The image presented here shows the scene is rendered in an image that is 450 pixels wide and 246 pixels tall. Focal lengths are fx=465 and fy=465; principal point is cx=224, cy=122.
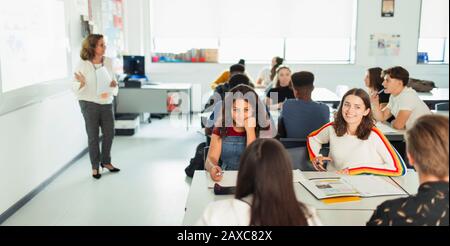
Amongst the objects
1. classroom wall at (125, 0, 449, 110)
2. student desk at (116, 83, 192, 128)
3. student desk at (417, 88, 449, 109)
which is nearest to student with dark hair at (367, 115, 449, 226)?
student desk at (417, 88, 449, 109)

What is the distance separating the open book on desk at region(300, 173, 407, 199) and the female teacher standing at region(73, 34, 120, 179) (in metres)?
2.58

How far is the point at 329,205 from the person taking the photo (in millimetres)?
2062

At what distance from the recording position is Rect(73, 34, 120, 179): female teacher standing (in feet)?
14.1

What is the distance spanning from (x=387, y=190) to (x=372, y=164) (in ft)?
1.21

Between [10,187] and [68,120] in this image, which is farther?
[68,120]

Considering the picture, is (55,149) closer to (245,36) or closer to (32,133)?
(32,133)

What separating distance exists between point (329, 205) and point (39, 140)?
2.92 meters

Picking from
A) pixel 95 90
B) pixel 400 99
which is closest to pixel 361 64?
pixel 400 99

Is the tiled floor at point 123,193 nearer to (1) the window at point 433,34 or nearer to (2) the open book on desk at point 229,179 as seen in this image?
(2) the open book on desk at point 229,179

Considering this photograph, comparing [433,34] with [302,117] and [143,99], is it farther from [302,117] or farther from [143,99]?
[302,117]

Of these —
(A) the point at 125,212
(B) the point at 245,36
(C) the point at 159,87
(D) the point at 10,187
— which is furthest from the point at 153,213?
(B) the point at 245,36

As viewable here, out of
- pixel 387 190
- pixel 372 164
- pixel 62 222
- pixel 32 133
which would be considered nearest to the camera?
pixel 387 190

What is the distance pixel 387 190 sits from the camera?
2.22m

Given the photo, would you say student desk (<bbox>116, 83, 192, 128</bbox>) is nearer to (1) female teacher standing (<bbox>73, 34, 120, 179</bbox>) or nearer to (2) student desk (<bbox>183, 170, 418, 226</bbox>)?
(1) female teacher standing (<bbox>73, 34, 120, 179</bbox>)
